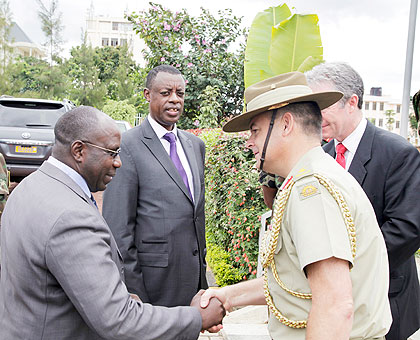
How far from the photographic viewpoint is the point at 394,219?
2.35m

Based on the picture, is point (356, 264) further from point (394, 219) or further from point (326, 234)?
point (394, 219)

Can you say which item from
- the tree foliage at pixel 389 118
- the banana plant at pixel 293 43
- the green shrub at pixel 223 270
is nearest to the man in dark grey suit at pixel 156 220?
the banana plant at pixel 293 43

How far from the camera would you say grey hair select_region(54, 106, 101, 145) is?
199 centimetres

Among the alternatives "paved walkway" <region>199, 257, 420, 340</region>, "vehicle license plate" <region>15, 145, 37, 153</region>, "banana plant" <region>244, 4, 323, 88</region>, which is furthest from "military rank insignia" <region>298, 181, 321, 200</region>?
"vehicle license plate" <region>15, 145, 37, 153</region>

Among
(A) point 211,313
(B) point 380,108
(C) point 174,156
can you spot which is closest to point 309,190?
(A) point 211,313

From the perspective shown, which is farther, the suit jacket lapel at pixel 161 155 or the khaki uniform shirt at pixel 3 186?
the khaki uniform shirt at pixel 3 186

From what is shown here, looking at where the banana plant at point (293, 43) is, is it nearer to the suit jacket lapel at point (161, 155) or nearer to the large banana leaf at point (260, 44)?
the large banana leaf at point (260, 44)

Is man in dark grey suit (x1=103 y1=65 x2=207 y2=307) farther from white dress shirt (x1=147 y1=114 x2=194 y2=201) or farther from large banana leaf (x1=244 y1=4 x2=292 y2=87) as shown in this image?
large banana leaf (x1=244 y1=4 x2=292 y2=87)

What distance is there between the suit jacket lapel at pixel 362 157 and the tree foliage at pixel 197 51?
29.0ft

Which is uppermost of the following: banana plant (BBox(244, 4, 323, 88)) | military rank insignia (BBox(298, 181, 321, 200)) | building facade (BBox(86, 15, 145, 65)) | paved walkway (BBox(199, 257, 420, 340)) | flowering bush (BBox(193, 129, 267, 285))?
building facade (BBox(86, 15, 145, 65))

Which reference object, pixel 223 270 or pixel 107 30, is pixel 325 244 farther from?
pixel 107 30

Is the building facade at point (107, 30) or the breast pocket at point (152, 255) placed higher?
the building facade at point (107, 30)

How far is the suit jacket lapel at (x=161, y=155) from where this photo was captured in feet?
10.3

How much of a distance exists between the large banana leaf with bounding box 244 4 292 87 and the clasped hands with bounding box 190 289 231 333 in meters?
2.78
